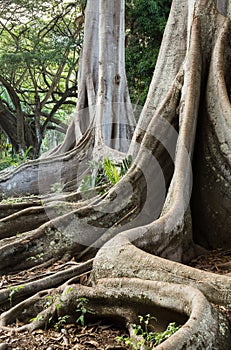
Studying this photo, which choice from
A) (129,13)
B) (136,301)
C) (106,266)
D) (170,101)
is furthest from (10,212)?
(129,13)

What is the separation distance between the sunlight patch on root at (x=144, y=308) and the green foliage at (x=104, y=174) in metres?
2.43

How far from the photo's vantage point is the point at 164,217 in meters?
3.83

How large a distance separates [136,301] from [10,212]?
339 centimetres

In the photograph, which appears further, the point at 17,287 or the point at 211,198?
the point at 211,198

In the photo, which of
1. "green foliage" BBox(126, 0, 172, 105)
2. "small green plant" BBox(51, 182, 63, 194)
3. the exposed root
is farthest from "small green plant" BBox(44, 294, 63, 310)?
"green foliage" BBox(126, 0, 172, 105)

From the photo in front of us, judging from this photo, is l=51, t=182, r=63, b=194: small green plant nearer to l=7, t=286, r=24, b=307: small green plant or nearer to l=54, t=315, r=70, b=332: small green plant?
l=7, t=286, r=24, b=307: small green plant

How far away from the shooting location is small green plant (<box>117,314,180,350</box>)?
8.39ft

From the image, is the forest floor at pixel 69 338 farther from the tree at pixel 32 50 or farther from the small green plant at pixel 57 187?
the tree at pixel 32 50

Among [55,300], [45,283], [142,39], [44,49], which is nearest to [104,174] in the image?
[45,283]

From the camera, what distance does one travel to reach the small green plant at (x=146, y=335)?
101 inches

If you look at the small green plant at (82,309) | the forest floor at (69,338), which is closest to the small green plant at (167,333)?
the forest floor at (69,338)

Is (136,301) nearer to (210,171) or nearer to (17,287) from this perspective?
(17,287)

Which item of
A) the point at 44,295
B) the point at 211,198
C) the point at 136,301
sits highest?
the point at 211,198

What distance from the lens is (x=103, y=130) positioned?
8.98 meters
